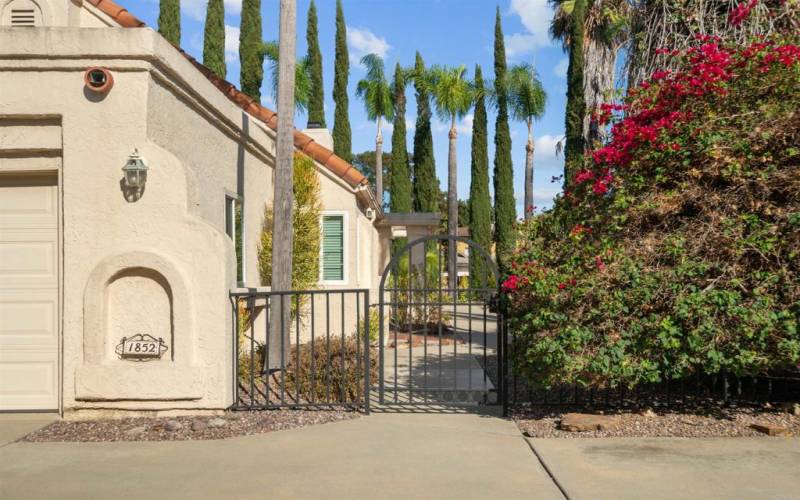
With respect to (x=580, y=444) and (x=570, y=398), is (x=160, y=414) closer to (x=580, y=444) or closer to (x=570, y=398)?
(x=580, y=444)

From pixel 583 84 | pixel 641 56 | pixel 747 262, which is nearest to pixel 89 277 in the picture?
pixel 747 262

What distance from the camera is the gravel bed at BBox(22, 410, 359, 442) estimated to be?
563 cm

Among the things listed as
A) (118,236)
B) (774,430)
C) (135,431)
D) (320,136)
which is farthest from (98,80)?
(320,136)

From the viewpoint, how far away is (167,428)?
5.78 meters

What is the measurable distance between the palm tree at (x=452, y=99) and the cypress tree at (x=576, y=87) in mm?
6033

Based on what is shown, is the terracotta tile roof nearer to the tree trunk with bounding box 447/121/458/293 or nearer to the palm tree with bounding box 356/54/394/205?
the tree trunk with bounding box 447/121/458/293

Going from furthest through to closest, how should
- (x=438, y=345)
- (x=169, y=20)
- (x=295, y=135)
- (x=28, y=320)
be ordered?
1. (x=169, y=20)
2. (x=438, y=345)
3. (x=295, y=135)
4. (x=28, y=320)

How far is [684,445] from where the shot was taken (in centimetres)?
539

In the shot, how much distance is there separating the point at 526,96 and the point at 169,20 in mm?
16511

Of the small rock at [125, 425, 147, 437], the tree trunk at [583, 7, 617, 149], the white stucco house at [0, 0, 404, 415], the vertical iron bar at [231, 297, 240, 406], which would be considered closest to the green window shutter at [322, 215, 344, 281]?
the vertical iron bar at [231, 297, 240, 406]

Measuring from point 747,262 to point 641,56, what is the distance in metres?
6.97

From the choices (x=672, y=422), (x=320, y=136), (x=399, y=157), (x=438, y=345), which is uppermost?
(x=399, y=157)

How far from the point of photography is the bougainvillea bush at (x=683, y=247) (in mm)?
5586

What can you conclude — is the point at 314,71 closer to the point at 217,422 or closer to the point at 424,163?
the point at 424,163
